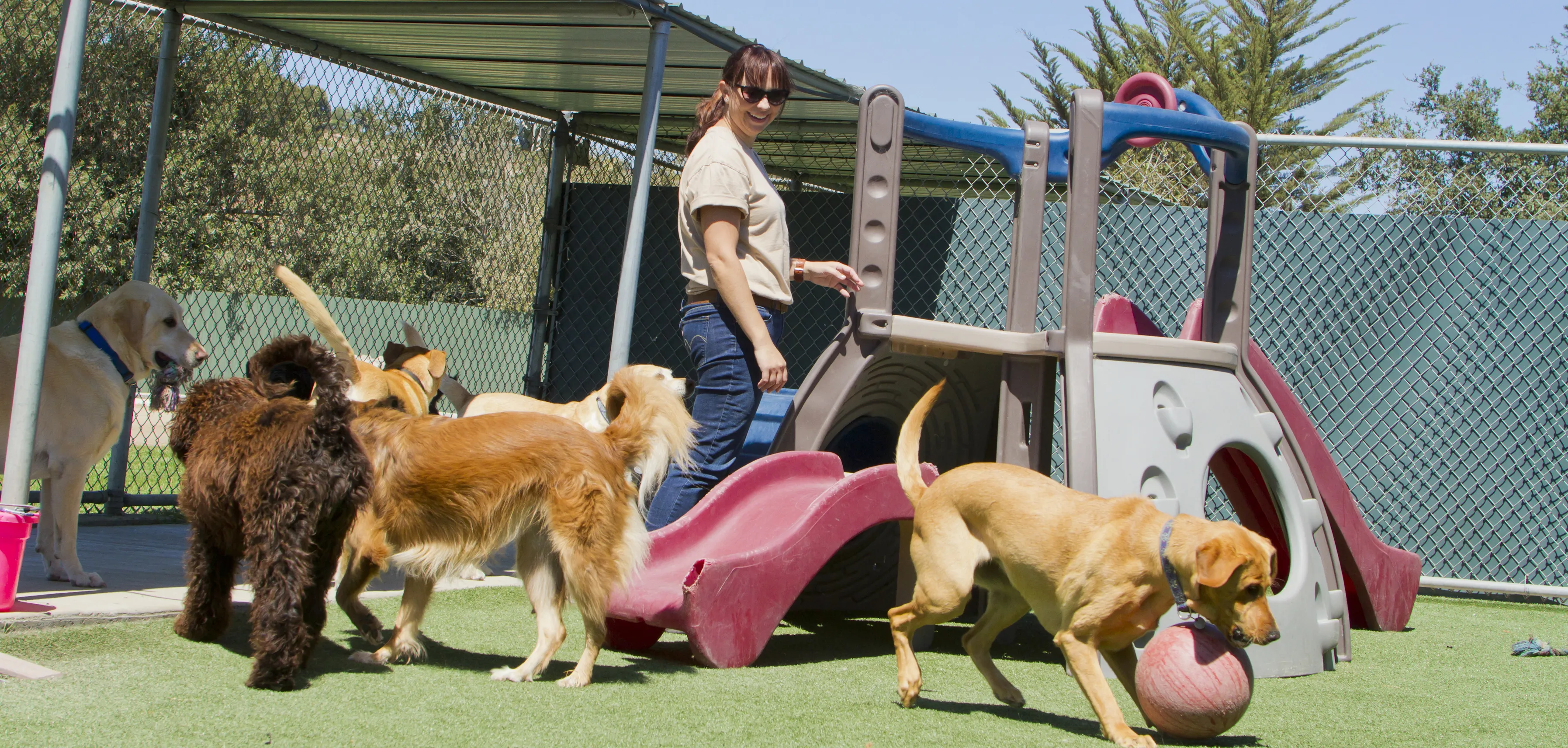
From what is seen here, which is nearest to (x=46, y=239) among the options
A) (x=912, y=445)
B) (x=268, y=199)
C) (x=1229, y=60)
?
(x=912, y=445)

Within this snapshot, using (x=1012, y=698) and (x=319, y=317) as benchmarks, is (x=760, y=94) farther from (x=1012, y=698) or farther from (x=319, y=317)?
(x=319, y=317)

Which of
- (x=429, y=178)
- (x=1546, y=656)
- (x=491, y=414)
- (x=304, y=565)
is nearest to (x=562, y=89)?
(x=429, y=178)

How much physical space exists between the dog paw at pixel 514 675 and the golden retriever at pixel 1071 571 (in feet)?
3.80

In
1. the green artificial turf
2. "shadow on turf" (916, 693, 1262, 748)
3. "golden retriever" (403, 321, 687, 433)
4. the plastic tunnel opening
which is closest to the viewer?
the green artificial turf

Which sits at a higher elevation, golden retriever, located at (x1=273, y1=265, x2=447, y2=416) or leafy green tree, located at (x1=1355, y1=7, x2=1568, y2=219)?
leafy green tree, located at (x1=1355, y1=7, x2=1568, y2=219)

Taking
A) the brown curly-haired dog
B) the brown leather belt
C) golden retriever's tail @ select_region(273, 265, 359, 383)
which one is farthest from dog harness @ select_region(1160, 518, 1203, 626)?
golden retriever's tail @ select_region(273, 265, 359, 383)

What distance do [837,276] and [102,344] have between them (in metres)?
3.07

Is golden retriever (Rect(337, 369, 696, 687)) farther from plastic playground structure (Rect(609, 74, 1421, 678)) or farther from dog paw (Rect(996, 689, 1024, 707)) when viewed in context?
dog paw (Rect(996, 689, 1024, 707))

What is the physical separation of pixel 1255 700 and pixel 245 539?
3.29 m

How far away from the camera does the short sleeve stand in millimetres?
4172

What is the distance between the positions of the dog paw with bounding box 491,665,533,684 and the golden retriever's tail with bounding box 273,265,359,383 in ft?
6.07

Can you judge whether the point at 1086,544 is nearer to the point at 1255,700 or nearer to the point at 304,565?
the point at 1255,700

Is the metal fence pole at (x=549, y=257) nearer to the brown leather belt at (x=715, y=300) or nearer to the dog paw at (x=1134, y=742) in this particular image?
the brown leather belt at (x=715, y=300)

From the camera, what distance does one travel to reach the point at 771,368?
13.8 feet
